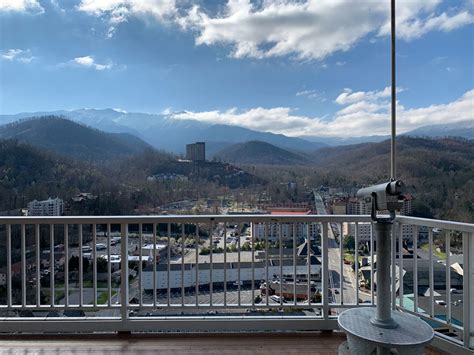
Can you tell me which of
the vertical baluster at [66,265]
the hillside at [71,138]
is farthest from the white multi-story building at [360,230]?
the vertical baluster at [66,265]

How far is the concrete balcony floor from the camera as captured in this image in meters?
2.45

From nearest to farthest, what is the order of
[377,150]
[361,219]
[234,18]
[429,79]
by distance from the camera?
[361,219] < [377,150] < [429,79] < [234,18]

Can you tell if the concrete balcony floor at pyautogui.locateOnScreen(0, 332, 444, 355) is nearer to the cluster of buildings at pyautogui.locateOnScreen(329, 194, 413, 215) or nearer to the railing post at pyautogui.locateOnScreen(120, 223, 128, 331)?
the railing post at pyautogui.locateOnScreen(120, 223, 128, 331)

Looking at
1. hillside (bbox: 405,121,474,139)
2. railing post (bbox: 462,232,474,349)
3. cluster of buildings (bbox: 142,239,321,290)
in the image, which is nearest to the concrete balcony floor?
railing post (bbox: 462,232,474,349)

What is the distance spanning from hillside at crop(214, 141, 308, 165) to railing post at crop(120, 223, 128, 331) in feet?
3.49

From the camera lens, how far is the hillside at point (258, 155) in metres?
3.27

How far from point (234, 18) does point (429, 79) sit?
194 cm

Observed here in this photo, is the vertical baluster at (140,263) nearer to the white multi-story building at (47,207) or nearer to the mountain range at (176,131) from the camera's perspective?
the white multi-story building at (47,207)

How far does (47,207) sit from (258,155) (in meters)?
1.83

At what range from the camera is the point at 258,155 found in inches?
132

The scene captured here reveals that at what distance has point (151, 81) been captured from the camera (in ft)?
11.9

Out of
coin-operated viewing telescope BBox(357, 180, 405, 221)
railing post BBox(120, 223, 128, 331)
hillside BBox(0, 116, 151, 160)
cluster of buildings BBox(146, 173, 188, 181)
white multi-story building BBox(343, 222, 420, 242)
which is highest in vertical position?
hillside BBox(0, 116, 151, 160)

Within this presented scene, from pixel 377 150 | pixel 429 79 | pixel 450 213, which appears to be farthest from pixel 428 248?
pixel 429 79

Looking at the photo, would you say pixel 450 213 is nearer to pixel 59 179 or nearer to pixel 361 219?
pixel 361 219
